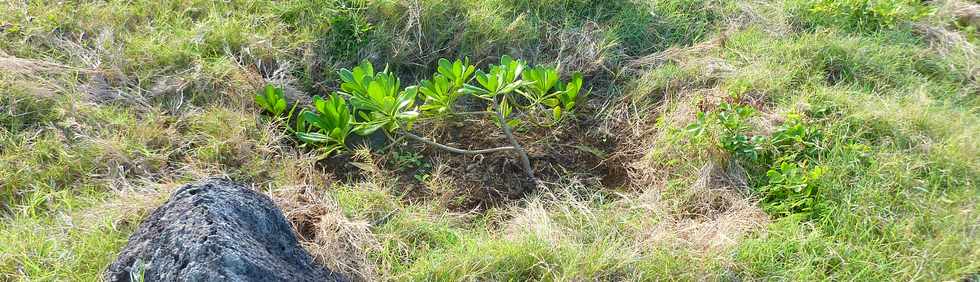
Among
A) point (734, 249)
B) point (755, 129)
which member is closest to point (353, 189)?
point (734, 249)

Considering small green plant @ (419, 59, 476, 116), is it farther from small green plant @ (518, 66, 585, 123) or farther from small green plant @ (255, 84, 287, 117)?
small green plant @ (255, 84, 287, 117)

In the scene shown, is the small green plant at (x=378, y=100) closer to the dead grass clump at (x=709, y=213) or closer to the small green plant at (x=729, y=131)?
the dead grass clump at (x=709, y=213)

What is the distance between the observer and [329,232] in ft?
8.27

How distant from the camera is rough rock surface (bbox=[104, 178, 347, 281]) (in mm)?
1958

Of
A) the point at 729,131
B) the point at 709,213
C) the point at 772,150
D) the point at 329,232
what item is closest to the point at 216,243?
the point at 329,232

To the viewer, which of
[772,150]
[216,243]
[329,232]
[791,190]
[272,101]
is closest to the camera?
[216,243]

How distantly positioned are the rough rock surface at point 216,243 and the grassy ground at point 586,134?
217mm

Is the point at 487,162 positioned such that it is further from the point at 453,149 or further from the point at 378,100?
the point at 378,100

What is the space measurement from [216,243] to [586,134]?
68.7 inches

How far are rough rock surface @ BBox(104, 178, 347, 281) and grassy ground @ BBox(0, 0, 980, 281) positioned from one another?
217 millimetres

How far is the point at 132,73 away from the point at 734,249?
2.38 m

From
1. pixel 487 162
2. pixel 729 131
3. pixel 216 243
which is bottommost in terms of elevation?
pixel 487 162

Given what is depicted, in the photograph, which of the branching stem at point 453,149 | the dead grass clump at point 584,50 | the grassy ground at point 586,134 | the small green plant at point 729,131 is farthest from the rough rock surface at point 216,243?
the dead grass clump at point 584,50

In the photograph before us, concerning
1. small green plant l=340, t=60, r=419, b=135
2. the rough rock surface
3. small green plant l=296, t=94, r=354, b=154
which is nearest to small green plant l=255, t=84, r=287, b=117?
small green plant l=296, t=94, r=354, b=154
